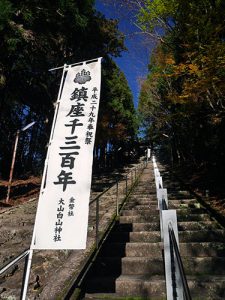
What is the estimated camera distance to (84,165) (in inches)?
136

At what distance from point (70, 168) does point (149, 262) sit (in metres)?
2.05

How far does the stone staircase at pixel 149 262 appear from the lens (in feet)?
12.0

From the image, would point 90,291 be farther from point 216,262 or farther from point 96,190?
point 96,190

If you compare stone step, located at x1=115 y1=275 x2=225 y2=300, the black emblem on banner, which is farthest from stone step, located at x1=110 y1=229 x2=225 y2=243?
the black emblem on banner

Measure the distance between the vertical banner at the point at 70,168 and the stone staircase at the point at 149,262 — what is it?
3.78 feet

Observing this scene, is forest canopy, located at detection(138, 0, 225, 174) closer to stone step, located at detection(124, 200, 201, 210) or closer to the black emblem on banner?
stone step, located at detection(124, 200, 201, 210)

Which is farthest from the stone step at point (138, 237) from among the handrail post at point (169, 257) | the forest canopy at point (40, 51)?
the forest canopy at point (40, 51)

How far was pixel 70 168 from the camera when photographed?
3.45m

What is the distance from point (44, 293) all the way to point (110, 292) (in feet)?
2.98

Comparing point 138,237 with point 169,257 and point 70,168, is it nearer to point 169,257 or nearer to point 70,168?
point 169,257

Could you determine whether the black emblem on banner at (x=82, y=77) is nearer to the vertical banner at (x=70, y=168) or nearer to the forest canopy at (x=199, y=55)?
the vertical banner at (x=70, y=168)

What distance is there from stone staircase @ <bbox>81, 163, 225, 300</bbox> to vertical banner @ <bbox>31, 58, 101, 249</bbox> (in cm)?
115

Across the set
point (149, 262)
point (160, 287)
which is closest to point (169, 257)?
point (160, 287)

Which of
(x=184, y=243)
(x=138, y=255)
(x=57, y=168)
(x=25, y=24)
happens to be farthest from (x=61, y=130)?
(x=25, y=24)
